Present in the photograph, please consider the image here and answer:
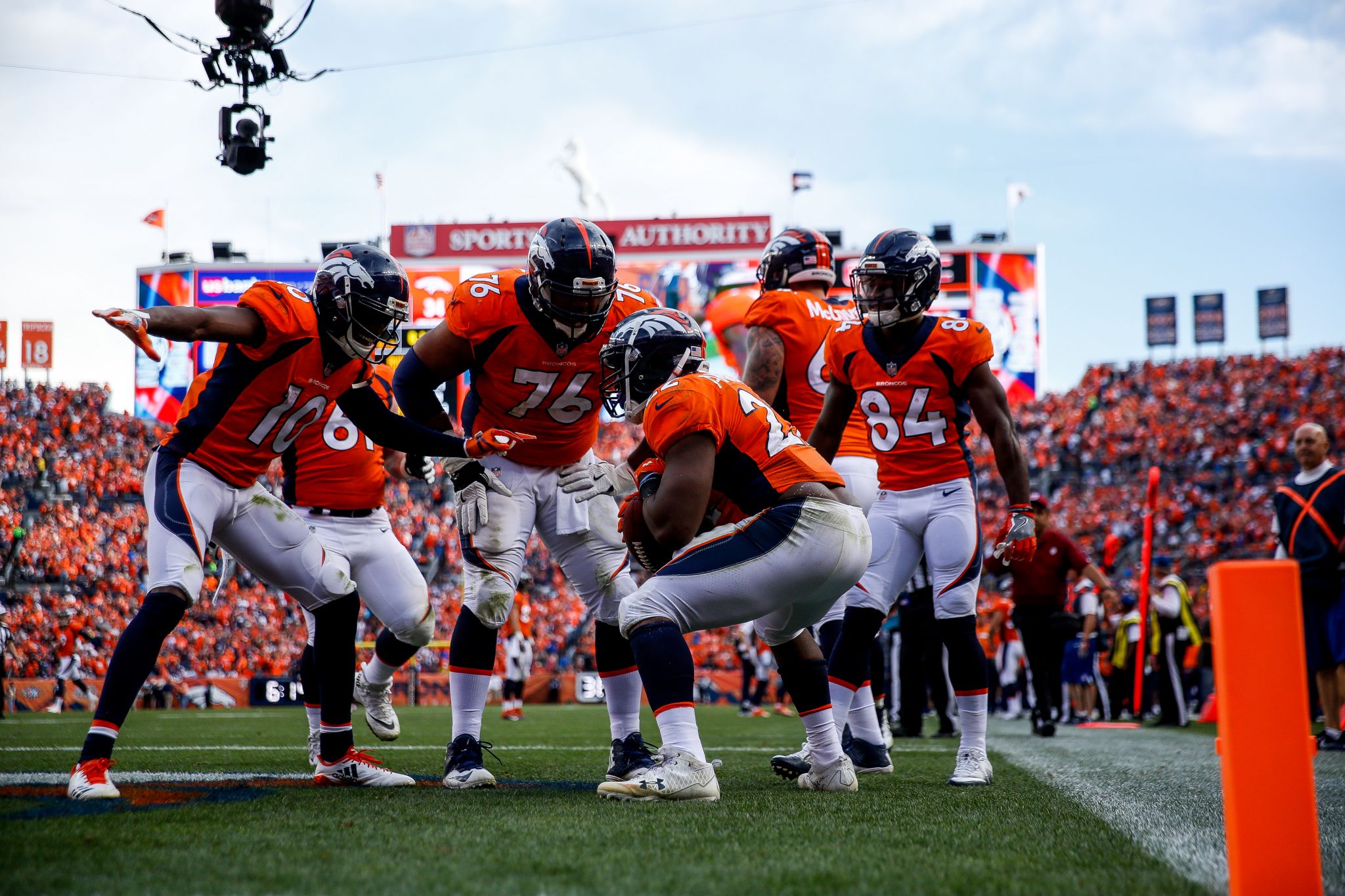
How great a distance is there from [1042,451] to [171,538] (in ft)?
101

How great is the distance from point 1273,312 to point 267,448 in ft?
151

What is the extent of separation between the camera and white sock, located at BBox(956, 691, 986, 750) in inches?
193

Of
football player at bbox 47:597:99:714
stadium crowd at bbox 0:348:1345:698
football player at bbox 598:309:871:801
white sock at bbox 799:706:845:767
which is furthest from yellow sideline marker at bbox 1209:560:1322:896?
stadium crowd at bbox 0:348:1345:698

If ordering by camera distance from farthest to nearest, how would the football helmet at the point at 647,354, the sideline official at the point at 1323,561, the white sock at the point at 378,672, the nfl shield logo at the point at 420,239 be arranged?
the nfl shield logo at the point at 420,239 < the sideline official at the point at 1323,561 < the white sock at the point at 378,672 < the football helmet at the point at 647,354

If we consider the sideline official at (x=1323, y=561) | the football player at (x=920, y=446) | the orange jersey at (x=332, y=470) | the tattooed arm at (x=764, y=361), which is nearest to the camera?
the football player at (x=920, y=446)

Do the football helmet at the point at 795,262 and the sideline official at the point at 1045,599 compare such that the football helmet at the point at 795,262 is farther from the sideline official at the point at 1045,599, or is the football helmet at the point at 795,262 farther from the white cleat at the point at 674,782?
the sideline official at the point at 1045,599

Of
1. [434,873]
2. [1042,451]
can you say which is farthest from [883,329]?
[1042,451]

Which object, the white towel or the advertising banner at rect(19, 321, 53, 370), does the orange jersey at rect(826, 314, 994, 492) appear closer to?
the white towel

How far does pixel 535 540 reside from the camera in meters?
30.2

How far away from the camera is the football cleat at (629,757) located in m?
4.48

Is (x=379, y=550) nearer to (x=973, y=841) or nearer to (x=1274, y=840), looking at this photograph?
(x=973, y=841)

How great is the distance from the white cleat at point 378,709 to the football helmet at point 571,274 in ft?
8.21

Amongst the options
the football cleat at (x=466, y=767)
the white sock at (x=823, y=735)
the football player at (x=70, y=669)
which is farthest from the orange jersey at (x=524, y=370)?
the football player at (x=70, y=669)

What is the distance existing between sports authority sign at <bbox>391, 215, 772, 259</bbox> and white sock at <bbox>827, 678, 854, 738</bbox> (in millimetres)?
23816
